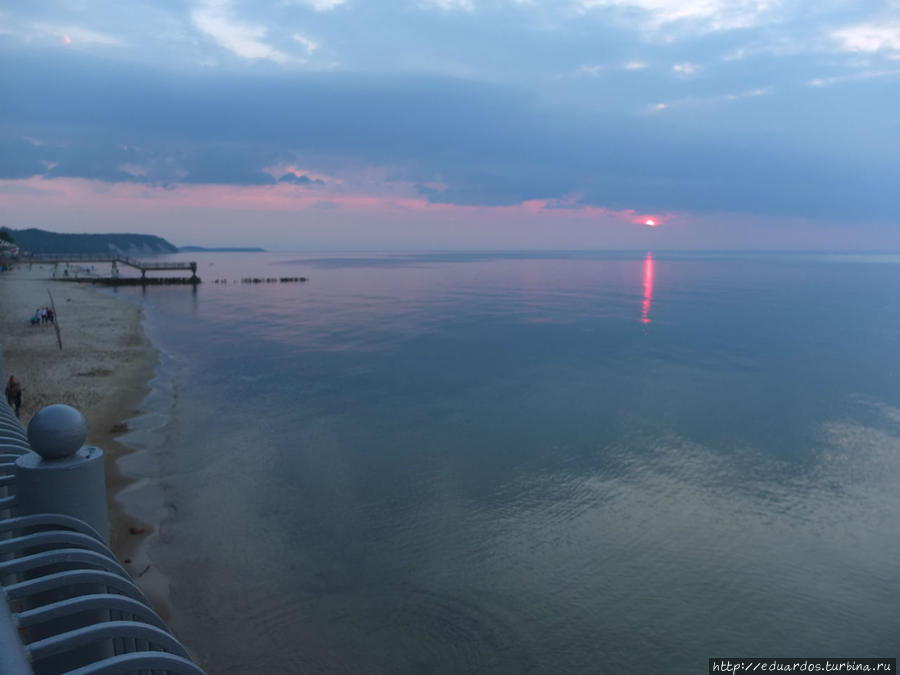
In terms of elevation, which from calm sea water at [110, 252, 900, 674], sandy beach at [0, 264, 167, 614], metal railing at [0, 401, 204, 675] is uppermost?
metal railing at [0, 401, 204, 675]

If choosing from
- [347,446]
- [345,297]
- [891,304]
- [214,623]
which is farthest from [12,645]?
[891,304]

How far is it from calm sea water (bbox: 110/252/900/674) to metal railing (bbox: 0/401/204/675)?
6.30m

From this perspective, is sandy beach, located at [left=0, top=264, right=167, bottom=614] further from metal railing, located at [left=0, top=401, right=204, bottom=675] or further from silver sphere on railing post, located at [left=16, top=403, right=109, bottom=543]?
metal railing, located at [left=0, top=401, right=204, bottom=675]

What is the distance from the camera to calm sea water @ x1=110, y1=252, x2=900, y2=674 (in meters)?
→ 11.7

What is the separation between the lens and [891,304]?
81.7m

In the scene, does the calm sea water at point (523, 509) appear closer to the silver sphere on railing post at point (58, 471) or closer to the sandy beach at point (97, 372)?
the sandy beach at point (97, 372)

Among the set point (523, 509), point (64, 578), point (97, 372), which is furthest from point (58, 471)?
point (97, 372)

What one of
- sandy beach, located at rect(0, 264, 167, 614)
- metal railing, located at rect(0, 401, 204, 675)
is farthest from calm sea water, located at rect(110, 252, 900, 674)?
metal railing, located at rect(0, 401, 204, 675)

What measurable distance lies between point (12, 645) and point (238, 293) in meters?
95.9

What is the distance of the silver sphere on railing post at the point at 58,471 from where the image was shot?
5.68m

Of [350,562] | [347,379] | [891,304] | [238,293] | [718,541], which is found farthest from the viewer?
[238,293]

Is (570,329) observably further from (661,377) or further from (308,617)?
(308,617)

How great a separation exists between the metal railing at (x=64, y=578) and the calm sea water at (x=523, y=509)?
630 cm

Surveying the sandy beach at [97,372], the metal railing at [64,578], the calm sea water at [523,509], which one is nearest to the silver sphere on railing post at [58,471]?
the metal railing at [64,578]
